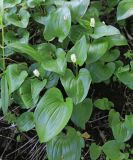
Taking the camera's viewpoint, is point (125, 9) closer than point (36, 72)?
No

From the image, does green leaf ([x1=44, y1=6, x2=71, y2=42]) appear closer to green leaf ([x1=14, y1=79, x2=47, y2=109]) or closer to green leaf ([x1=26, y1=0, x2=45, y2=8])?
green leaf ([x1=26, y1=0, x2=45, y2=8])

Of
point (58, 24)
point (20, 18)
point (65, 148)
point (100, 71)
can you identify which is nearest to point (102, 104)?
point (100, 71)

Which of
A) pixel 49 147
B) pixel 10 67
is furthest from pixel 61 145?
pixel 10 67

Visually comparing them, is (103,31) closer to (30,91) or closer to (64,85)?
(64,85)

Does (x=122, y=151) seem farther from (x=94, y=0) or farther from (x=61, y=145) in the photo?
(x=94, y=0)

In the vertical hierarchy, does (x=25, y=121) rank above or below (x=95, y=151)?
above

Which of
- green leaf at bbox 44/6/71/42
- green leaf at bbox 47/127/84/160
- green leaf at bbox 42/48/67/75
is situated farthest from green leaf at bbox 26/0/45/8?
green leaf at bbox 47/127/84/160
